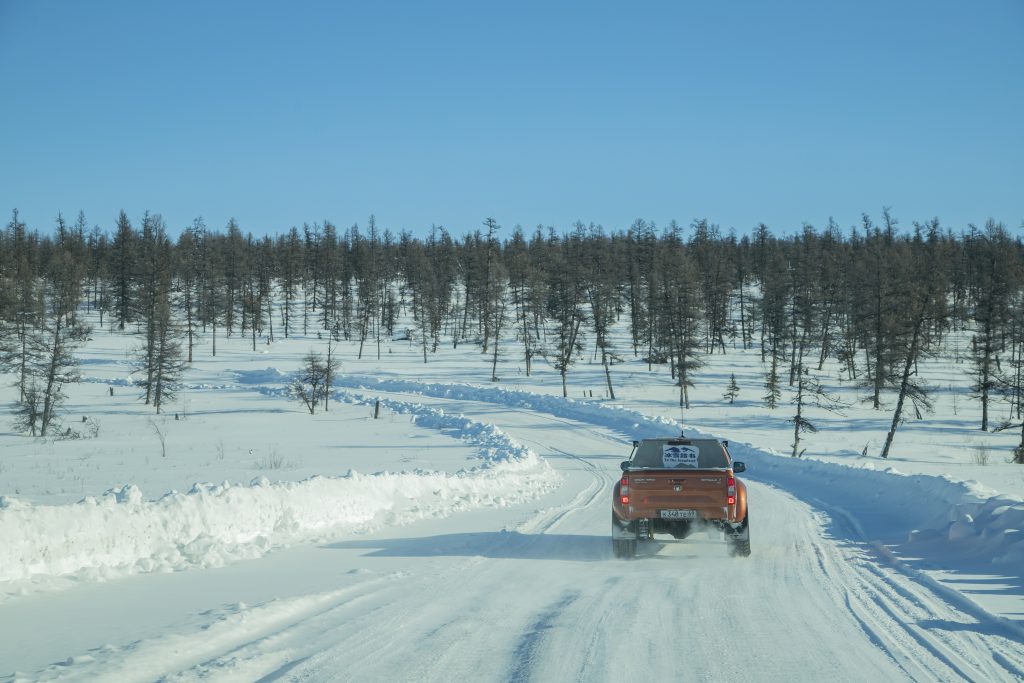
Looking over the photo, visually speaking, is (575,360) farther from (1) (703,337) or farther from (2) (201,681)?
(2) (201,681)

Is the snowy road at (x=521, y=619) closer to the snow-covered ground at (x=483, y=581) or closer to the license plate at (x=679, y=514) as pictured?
the snow-covered ground at (x=483, y=581)

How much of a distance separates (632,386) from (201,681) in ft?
190

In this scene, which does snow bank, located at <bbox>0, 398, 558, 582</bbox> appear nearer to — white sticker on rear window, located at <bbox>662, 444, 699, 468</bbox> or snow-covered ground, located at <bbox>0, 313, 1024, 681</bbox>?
snow-covered ground, located at <bbox>0, 313, 1024, 681</bbox>

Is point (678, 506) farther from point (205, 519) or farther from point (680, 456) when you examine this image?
point (205, 519)

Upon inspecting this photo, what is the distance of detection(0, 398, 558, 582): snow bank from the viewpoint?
27.3 ft

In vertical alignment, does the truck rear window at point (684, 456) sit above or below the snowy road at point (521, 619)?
above

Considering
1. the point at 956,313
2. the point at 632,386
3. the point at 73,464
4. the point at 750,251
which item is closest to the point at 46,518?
the point at 73,464

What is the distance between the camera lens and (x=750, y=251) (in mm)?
123375

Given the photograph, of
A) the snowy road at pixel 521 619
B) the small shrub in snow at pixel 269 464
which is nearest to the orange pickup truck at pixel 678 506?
the snowy road at pixel 521 619

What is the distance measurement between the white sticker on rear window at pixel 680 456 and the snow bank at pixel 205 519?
5.26m

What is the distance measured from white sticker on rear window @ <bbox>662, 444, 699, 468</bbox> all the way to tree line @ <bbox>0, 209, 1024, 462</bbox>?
22784mm

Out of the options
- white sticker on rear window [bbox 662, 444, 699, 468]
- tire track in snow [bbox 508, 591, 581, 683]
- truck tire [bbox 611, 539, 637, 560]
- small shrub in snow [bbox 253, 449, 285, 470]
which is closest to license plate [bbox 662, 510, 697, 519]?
truck tire [bbox 611, 539, 637, 560]

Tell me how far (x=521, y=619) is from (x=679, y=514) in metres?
4.13

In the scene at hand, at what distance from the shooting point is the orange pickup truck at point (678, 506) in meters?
10.3
